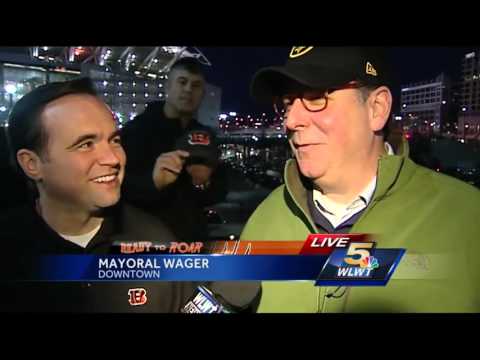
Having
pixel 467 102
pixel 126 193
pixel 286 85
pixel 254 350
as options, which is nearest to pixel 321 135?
pixel 286 85

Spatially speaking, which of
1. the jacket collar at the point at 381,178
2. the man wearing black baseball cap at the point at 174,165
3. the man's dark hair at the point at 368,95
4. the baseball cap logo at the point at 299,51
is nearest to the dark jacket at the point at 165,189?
the man wearing black baseball cap at the point at 174,165

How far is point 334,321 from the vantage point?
2.70 m

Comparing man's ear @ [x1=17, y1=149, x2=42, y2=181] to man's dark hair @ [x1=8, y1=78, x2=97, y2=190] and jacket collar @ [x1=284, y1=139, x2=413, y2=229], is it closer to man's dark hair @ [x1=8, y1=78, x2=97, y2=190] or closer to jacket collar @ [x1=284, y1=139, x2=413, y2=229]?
man's dark hair @ [x1=8, y1=78, x2=97, y2=190]

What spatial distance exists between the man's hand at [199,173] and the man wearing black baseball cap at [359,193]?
301 mm

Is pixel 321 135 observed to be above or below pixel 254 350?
above

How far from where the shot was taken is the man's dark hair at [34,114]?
8.11ft

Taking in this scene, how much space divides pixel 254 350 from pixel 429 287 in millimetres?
971

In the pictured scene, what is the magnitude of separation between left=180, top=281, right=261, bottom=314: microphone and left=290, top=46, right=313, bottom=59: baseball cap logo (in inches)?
44.3

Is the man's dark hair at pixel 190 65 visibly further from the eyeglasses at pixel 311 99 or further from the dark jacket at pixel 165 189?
the eyeglasses at pixel 311 99

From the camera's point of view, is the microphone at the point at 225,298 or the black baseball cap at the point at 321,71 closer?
the black baseball cap at the point at 321,71

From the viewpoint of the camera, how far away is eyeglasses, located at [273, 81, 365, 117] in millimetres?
2385

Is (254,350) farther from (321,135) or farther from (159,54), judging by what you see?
(159,54)

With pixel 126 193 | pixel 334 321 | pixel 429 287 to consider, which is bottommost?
pixel 334 321

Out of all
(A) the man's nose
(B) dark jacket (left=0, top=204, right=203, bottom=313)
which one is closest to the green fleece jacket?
(B) dark jacket (left=0, top=204, right=203, bottom=313)
